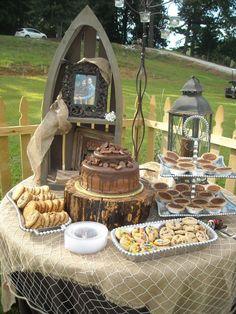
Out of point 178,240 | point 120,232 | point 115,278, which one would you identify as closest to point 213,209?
point 178,240

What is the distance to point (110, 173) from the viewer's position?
1696 millimetres

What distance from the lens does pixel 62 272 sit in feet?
4.83

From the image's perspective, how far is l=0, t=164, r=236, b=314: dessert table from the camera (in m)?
1.43

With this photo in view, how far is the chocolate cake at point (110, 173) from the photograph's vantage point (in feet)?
5.60

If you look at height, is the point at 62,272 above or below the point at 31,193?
below

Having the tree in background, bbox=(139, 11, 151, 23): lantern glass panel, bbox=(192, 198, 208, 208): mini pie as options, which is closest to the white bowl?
bbox=(192, 198, 208, 208): mini pie

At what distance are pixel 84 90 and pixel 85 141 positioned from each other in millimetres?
409

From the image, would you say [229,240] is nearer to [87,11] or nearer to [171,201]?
[171,201]

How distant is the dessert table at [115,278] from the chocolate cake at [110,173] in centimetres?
27

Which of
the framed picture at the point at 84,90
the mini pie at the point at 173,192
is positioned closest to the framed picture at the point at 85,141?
the framed picture at the point at 84,90

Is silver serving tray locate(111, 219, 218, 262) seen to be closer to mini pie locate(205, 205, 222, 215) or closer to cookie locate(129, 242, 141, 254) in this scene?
cookie locate(129, 242, 141, 254)

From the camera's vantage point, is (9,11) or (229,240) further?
(9,11)

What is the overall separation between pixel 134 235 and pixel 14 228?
592 mm

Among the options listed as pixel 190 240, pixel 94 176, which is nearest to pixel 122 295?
pixel 190 240
